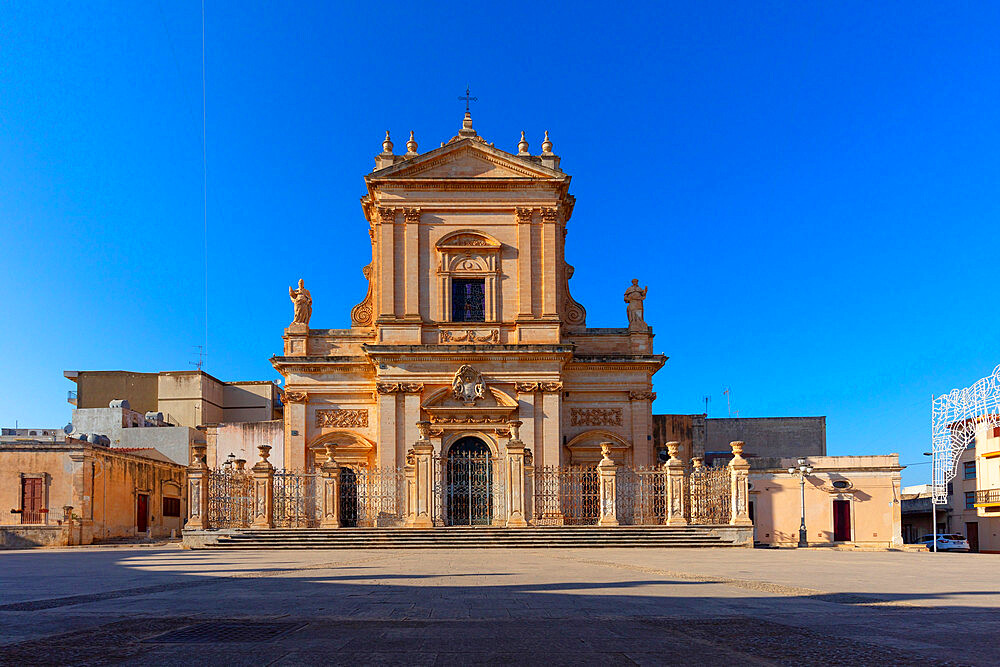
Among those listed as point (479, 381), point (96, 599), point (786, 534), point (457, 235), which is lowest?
point (786, 534)

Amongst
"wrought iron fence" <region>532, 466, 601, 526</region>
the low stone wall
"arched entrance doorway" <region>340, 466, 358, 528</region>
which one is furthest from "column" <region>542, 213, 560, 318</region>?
the low stone wall

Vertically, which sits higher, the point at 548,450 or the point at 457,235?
the point at 457,235

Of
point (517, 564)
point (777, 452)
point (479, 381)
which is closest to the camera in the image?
point (517, 564)

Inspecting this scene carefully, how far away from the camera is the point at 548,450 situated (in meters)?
30.2

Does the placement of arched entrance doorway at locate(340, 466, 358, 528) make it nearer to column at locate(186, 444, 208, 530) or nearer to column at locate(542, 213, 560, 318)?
column at locate(186, 444, 208, 530)

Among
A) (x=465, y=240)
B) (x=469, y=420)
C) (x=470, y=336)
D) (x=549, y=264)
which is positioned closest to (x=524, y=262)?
(x=549, y=264)

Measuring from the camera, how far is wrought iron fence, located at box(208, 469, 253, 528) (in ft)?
83.5

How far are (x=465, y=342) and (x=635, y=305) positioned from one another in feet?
21.1

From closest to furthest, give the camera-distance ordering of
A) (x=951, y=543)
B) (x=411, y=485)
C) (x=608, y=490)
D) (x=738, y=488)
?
1. (x=738, y=488)
2. (x=608, y=490)
3. (x=411, y=485)
4. (x=951, y=543)

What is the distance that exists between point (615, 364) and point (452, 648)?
26.3 meters

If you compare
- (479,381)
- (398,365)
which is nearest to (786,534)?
(479,381)

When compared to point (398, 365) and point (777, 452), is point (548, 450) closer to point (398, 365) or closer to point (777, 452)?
point (398, 365)

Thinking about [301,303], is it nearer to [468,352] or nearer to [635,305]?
[468,352]

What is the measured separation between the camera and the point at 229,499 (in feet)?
84.9
